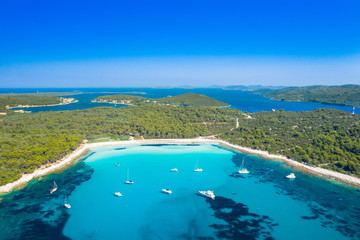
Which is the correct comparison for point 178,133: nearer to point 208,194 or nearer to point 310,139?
point 208,194

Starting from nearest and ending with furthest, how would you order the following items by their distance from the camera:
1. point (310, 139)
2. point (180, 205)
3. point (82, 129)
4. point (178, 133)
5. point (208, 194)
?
point (180, 205), point (208, 194), point (310, 139), point (82, 129), point (178, 133)

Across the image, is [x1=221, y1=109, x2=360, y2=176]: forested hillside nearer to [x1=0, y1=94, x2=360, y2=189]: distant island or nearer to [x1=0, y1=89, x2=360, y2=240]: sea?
[x1=0, y1=94, x2=360, y2=189]: distant island

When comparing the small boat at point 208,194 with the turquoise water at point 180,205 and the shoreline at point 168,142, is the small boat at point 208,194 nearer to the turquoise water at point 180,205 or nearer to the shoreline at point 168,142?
the turquoise water at point 180,205

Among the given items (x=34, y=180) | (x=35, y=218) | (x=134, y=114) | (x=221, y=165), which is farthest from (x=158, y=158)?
(x=134, y=114)

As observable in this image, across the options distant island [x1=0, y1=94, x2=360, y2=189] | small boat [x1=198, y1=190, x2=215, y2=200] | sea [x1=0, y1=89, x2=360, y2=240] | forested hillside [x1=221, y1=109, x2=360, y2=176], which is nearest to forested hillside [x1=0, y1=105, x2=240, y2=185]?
distant island [x1=0, y1=94, x2=360, y2=189]

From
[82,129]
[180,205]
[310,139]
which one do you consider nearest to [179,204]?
[180,205]
